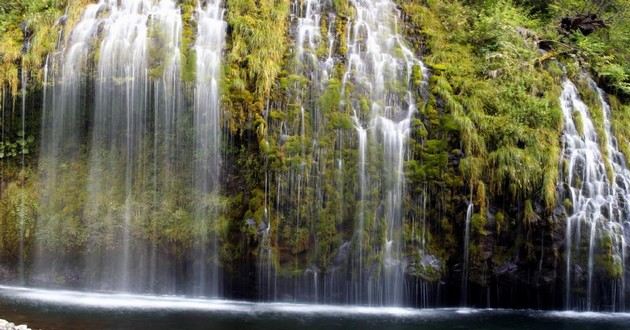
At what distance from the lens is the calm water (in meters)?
8.79

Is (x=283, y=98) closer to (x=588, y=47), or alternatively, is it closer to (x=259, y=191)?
(x=259, y=191)

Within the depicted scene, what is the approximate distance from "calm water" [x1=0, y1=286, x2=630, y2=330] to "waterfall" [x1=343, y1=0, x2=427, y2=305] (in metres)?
0.60

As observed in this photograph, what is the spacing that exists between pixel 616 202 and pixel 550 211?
4.51 feet

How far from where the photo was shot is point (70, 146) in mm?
11594

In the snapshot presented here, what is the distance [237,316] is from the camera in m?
9.55

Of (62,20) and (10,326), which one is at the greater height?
(62,20)

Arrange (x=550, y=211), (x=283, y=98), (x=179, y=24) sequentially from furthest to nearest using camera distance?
(x=179, y=24), (x=283, y=98), (x=550, y=211)

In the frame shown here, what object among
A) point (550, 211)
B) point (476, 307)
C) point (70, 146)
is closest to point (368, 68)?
point (550, 211)

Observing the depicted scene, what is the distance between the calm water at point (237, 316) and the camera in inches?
346

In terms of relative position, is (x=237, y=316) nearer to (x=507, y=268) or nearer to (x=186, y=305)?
(x=186, y=305)

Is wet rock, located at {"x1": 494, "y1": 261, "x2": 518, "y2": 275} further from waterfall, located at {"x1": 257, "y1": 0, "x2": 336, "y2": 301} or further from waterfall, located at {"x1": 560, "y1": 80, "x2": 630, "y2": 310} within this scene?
waterfall, located at {"x1": 257, "y1": 0, "x2": 336, "y2": 301}

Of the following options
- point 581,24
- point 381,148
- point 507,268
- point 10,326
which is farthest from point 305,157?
point 581,24

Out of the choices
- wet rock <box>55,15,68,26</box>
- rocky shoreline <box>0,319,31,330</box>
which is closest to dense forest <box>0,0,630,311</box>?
wet rock <box>55,15,68,26</box>

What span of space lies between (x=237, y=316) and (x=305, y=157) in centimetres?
323
